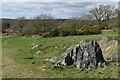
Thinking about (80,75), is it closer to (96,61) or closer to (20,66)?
(96,61)

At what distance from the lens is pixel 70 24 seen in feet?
142

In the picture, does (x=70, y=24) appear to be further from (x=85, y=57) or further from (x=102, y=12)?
(x=85, y=57)

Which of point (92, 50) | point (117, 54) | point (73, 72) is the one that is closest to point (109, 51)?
point (117, 54)

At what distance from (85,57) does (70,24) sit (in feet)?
99.2

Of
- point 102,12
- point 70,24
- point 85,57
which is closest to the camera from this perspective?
point 85,57

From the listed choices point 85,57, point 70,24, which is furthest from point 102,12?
point 85,57

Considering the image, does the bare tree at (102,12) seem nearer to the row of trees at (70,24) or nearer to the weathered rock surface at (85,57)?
the row of trees at (70,24)

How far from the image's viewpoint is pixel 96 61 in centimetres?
1299

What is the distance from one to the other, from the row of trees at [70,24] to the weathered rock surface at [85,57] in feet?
59.3

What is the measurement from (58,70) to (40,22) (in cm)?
3514

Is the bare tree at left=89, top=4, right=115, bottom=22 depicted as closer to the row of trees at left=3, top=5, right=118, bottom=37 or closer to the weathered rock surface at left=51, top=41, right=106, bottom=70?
the row of trees at left=3, top=5, right=118, bottom=37

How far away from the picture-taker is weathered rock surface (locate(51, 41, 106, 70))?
12953 mm

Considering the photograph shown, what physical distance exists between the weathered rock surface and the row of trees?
59.3 ft

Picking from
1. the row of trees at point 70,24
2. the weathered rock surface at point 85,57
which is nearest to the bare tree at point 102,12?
the row of trees at point 70,24
